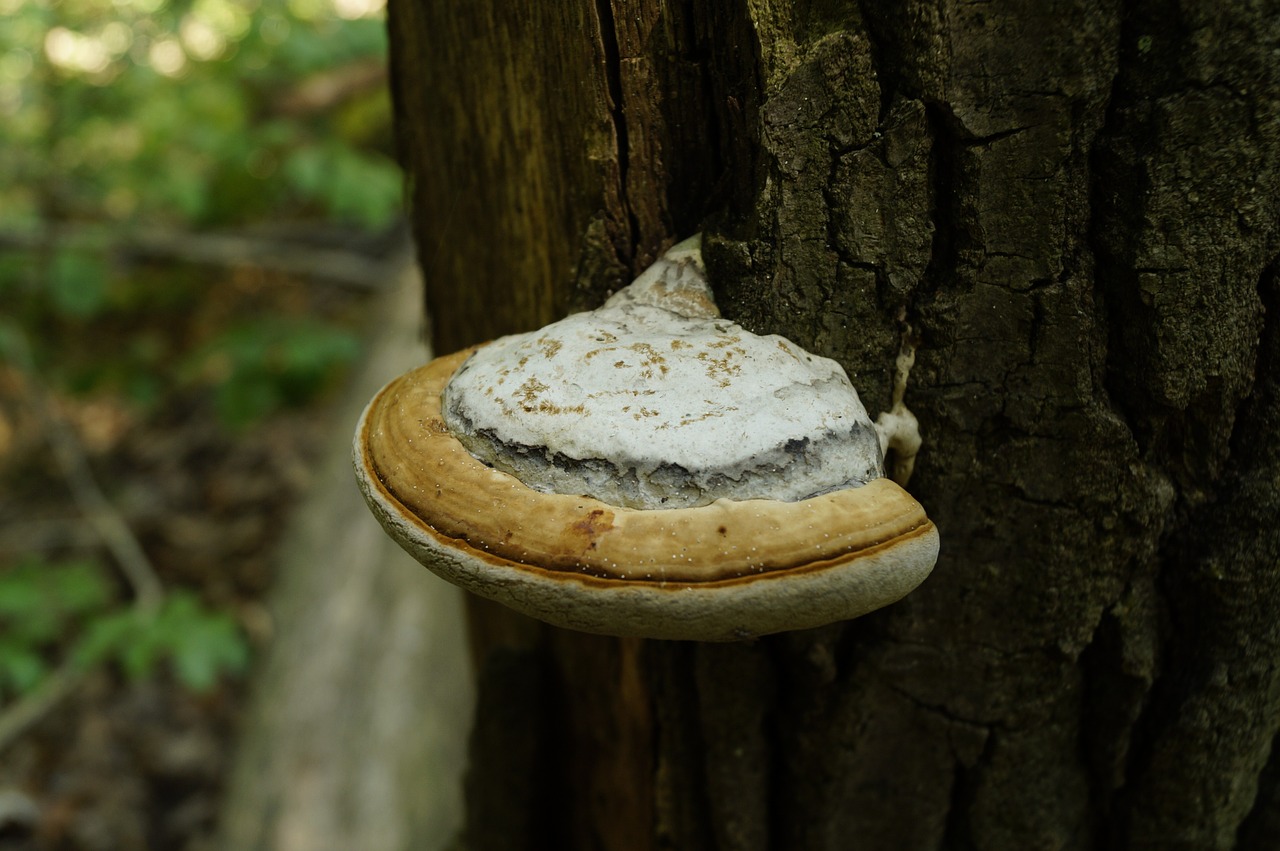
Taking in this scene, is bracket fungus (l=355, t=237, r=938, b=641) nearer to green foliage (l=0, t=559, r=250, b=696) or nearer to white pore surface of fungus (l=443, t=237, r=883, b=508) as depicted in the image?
white pore surface of fungus (l=443, t=237, r=883, b=508)

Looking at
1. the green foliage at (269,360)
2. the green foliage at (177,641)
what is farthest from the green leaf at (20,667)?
the green foliage at (269,360)

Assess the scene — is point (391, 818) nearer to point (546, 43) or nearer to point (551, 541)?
point (551, 541)

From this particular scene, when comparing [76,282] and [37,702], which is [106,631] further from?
[76,282]

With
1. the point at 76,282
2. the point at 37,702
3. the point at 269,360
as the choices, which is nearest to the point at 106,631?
the point at 37,702

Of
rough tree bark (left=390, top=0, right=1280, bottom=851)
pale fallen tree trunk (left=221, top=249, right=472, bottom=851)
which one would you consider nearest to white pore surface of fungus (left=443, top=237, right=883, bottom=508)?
rough tree bark (left=390, top=0, right=1280, bottom=851)

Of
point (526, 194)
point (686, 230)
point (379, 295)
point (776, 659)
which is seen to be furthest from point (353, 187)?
point (776, 659)
